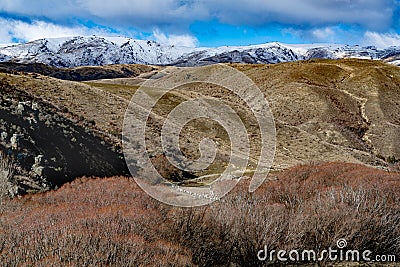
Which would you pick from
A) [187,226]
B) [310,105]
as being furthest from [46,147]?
[310,105]

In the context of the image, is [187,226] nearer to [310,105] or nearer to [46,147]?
[46,147]

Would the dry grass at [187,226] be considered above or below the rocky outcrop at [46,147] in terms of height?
below

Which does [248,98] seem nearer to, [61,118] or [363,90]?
[363,90]

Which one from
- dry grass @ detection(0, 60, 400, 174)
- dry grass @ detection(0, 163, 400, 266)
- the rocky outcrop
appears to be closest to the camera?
dry grass @ detection(0, 163, 400, 266)

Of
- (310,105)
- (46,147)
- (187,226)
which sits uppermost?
(310,105)

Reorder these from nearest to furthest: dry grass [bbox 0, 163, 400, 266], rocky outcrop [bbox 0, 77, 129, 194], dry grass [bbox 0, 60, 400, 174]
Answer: dry grass [bbox 0, 163, 400, 266] < rocky outcrop [bbox 0, 77, 129, 194] < dry grass [bbox 0, 60, 400, 174]

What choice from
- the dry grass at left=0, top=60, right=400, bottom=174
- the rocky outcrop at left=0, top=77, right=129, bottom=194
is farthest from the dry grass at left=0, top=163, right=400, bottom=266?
the dry grass at left=0, top=60, right=400, bottom=174

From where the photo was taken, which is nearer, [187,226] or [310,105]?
[187,226]

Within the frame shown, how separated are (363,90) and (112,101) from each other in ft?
225

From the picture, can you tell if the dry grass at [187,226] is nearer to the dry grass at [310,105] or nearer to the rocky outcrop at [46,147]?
the rocky outcrop at [46,147]

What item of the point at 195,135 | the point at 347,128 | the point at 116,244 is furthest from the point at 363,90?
the point at 116,244

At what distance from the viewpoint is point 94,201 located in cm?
1680

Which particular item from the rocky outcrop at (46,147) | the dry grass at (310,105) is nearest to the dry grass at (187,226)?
the rocky outcrop at (46,147)

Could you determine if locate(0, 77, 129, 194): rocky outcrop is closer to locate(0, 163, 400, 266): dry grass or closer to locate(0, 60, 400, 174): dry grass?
locate(0, 163, 400, 266): dry grass
